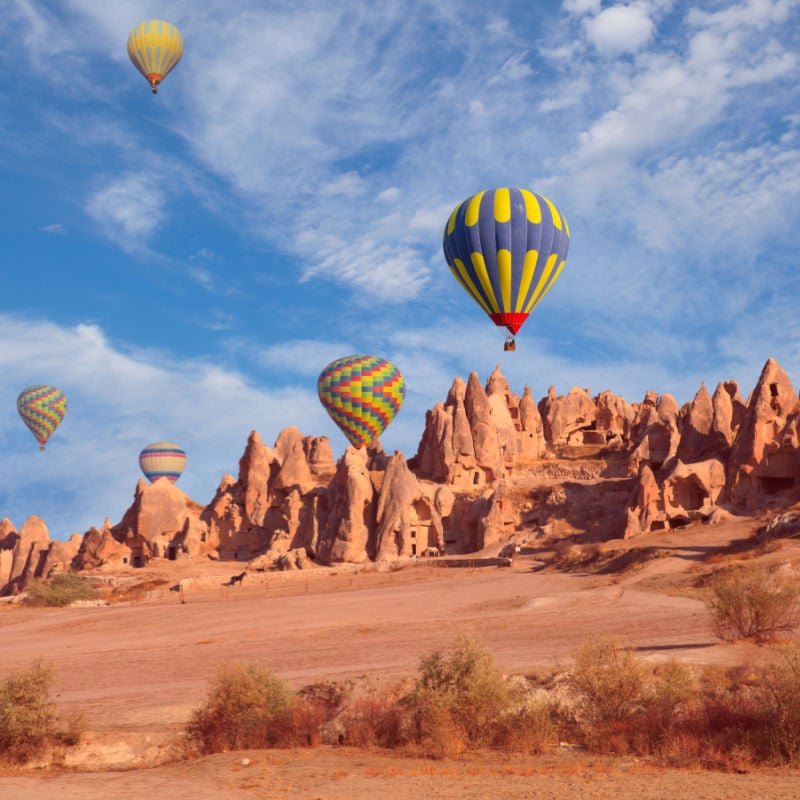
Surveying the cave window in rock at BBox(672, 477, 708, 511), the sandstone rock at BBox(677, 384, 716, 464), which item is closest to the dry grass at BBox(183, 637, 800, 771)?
the cave window in rock at BBox(672, 477, 708, 511)

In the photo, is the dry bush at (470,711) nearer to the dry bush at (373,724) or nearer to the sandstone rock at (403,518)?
the dry bush at (373,724)

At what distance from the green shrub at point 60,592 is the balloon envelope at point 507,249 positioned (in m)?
24.0

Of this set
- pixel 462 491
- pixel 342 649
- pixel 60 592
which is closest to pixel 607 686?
pixel 342 649

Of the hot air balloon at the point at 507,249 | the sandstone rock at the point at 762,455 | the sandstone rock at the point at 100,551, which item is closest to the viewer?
the hot air balloon at the point at 507,249

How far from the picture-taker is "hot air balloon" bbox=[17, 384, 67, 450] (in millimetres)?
82250

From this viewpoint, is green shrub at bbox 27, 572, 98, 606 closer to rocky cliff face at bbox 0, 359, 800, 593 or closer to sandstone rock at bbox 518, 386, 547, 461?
rocky cliff face at bbox 0, 359, 800, 593

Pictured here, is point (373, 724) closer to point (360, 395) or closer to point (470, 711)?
point (470, 711)

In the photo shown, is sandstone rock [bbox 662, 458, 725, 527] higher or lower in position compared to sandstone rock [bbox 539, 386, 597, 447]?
lower

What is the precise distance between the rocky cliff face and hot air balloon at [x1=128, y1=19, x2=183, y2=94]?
23257 mm

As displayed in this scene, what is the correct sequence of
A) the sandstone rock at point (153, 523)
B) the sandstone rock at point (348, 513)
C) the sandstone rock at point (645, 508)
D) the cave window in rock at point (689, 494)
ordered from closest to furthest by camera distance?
the sandstone rock at point (645, 508)
the cave window in rock at point (689, 494)
the sandstone rock at point (348, 513)
the sandstone rock at point (153, 523)

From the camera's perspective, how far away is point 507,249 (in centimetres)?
3956

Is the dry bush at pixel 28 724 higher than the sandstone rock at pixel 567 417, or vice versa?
the sandstone rock at pixel 567 417

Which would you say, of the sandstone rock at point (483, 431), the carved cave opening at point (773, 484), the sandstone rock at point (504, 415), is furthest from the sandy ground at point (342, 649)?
the sandstone rock at point (504, 415)

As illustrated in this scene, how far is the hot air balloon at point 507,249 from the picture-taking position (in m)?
39.7
